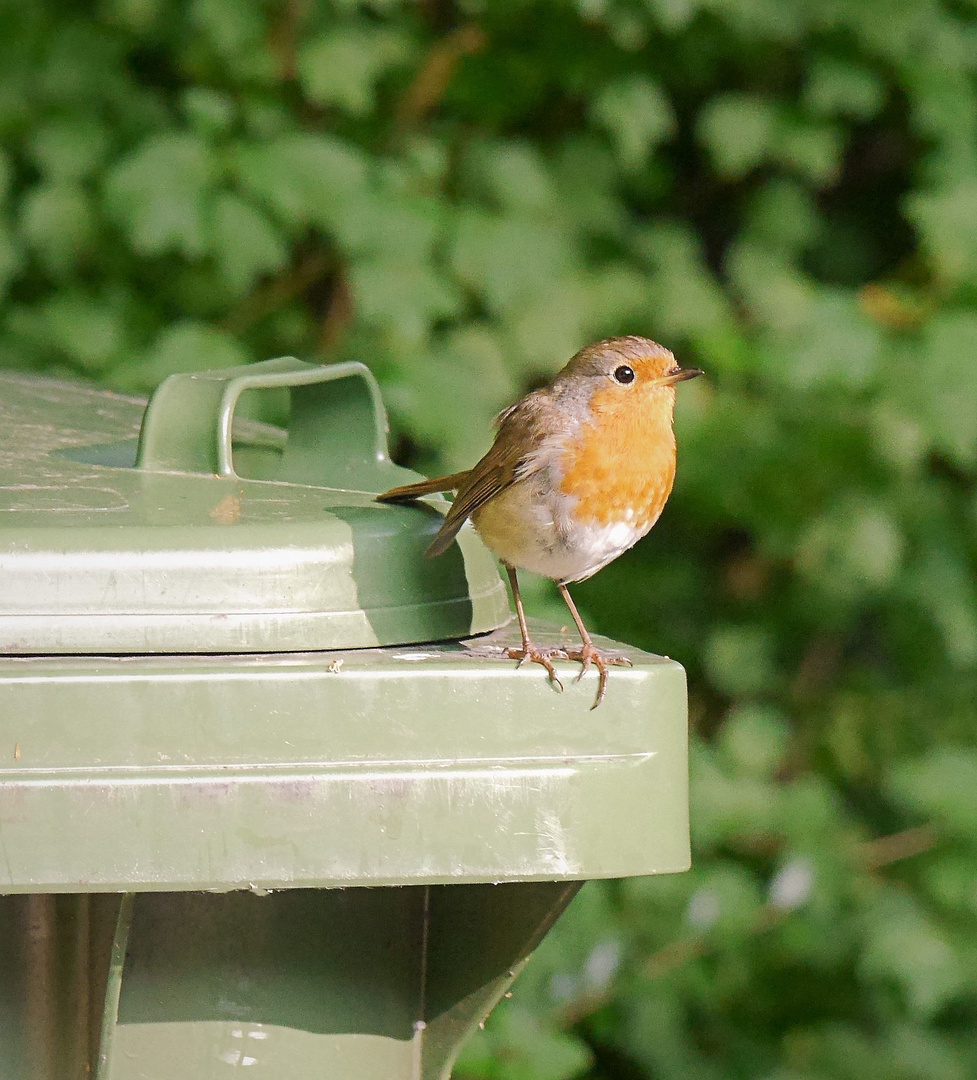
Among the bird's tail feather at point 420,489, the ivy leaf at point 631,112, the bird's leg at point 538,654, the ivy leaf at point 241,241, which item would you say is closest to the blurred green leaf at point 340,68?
the ivy leaf at point 241,241

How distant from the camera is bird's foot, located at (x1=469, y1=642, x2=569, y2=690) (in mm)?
1438

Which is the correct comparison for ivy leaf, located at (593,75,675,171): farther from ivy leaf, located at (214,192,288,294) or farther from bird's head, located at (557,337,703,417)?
bird's head, located at (557,337,703,417)

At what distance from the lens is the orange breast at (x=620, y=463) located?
194 cm

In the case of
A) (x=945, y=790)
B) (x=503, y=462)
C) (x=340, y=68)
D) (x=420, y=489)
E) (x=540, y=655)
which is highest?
(x=340, y=68)

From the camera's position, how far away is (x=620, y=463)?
6.44ft

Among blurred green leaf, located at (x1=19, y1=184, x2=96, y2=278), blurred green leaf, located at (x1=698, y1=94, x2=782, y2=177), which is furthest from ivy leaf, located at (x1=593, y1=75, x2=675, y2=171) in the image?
blurred green leaf, located at (x1=19, y1=184, x2=96, y2=278)

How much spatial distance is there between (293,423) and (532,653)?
1.80ft

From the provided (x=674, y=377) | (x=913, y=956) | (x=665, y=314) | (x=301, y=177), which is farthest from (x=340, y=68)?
(x=913, y=956)

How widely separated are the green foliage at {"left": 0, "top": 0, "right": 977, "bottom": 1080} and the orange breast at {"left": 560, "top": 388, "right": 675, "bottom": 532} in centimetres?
131

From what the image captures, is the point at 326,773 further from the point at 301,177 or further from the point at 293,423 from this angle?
the point at 301,177

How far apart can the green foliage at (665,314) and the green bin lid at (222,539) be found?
1.51 metres

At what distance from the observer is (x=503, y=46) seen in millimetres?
4125

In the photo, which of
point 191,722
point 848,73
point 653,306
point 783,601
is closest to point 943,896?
point 783,601

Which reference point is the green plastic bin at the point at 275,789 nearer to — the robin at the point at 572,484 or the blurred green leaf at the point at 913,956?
the robin at the point at 572,484
